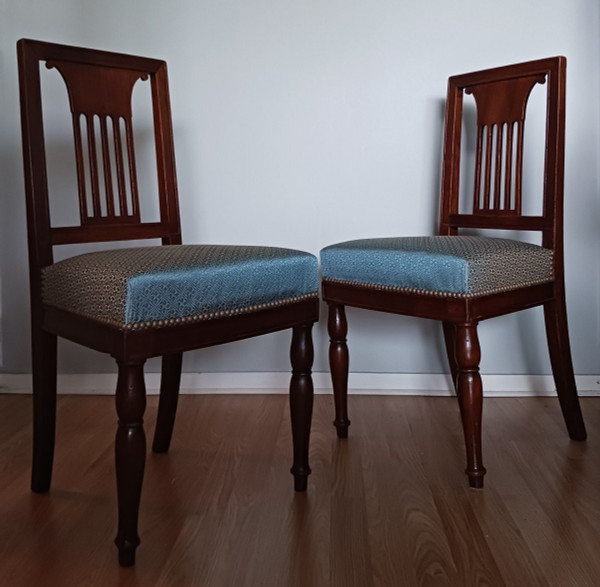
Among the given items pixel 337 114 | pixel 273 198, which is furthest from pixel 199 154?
pixel 337 114

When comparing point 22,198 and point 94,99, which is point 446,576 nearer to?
point 94,99

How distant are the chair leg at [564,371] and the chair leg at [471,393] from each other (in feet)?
1.23

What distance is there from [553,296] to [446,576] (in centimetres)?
77

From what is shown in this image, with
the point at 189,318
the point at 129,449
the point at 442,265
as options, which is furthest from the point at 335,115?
the point at 129,449

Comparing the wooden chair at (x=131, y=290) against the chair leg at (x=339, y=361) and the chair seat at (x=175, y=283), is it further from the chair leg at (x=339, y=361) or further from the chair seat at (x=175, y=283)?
the chair leg at (x=339, y=361)

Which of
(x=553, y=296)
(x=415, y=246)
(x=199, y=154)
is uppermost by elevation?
(x=199, y=154)

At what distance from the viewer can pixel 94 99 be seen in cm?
151

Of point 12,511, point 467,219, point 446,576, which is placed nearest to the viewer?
point 446,576

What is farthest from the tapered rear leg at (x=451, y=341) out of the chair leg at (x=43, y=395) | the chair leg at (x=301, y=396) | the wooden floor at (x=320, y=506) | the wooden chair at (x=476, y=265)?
the chair leg at (x=43, y=395)

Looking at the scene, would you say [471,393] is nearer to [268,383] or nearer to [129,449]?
[129,449]

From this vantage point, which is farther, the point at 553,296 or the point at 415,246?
the point at 553,296

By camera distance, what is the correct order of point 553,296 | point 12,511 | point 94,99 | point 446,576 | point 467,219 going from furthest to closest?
point 467,219, point 553,296, point 94,99, point 12,511, point 446,576

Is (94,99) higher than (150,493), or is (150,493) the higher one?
(94,99)

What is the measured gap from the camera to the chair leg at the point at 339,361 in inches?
69.9
